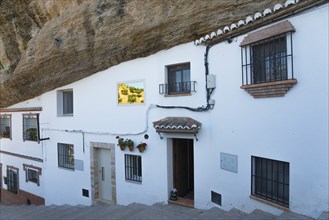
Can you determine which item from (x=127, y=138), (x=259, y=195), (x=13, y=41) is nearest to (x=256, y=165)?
(x=259, y=195)

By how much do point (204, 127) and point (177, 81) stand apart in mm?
1698

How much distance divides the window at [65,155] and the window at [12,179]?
3807 mm

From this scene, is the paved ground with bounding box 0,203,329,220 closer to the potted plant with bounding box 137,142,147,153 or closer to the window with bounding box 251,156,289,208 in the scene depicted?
the window with bounding box 251,156,289,208

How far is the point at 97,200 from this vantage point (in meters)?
10.2

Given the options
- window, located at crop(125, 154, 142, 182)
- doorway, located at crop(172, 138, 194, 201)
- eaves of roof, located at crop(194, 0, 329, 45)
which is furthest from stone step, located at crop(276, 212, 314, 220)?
window, located at crop(125, 154, 142, 182)

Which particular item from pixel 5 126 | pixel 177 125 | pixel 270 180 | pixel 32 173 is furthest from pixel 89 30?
pixel 5 126

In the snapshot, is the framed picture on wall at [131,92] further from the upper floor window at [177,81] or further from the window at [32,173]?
the window at [32,173]

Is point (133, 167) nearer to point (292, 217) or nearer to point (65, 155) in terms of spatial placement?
point (65, 155)

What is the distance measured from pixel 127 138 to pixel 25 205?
296 inches

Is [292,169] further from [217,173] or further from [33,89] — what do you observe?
[33,89]

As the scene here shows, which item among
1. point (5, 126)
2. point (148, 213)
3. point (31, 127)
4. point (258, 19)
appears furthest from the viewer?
point (5, 126)

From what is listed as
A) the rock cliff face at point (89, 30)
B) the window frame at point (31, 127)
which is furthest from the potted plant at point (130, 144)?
the window frame at point (31, 127)

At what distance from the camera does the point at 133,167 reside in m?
9.18

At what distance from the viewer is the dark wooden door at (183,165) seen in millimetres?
8438
